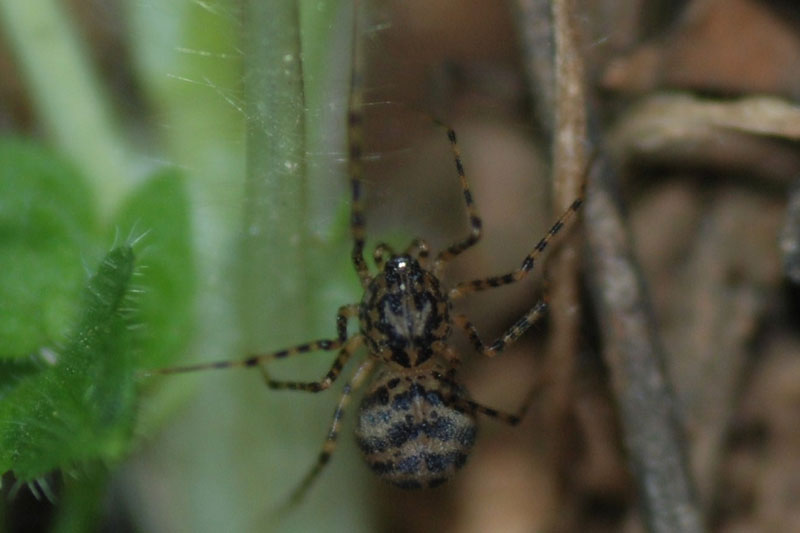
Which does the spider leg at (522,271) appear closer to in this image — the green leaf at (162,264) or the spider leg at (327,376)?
the spider leg at (327,376)

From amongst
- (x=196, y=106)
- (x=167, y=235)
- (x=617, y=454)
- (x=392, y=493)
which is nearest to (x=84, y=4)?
(x=196, y=106)

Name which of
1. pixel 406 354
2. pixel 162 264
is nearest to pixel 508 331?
pixel 406 354

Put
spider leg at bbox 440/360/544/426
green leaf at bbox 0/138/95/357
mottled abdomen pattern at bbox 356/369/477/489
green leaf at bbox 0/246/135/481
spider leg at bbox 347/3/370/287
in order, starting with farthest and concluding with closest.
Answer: spider leg at bbox 440/360/544/426, mottled abdomen pattern at bbox 356/369/477/489, spider leg at bbox 347/3/370/287, green leaf at bbox 0/138/95/357, green leaf at bbox 0/246/135/481

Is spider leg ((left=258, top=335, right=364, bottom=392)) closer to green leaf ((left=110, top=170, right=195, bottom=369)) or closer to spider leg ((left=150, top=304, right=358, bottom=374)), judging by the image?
spider leg ((left=150, top=304, right=358, bottom=374))

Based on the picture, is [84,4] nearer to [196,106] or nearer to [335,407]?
[196,106]

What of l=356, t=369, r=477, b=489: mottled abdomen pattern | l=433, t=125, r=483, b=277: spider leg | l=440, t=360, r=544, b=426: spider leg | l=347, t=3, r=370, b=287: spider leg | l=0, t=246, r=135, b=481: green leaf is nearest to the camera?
l=0, t=246, r=135, b=481: green leaf

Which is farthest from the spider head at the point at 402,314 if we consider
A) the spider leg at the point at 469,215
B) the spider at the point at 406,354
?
the spider leg at the point at 469,215

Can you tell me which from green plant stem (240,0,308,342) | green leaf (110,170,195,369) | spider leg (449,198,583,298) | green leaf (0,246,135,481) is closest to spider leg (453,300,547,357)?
spider leg (449,198,583,298)
